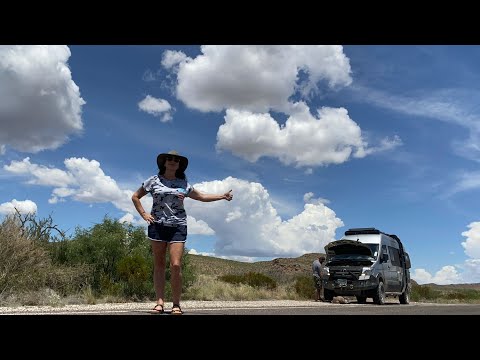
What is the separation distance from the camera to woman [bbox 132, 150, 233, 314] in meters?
7.64

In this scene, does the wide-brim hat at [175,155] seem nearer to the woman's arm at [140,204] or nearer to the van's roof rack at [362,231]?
the woman's arm at [140,204]

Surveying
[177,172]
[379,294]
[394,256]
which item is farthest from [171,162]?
[394,256]

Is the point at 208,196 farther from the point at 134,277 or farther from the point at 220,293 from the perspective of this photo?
the point at 220,293

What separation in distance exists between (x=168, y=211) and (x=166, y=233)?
0.98ft

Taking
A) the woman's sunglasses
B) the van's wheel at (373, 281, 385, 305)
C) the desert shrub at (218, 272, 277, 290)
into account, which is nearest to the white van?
the van's wheel at (373, 281, 385, 305)

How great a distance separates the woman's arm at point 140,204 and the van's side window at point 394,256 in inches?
650

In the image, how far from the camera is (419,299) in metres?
35.6

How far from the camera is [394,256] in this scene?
2344 cm
